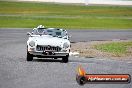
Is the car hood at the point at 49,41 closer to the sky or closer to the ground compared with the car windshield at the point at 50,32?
closer to the ground


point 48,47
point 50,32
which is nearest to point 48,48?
point 48,47

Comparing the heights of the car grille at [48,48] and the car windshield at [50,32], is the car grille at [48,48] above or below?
below

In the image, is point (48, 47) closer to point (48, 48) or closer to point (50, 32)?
point (48, 48)

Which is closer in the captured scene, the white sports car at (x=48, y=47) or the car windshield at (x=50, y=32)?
the white sports car at (x=48, y=47)

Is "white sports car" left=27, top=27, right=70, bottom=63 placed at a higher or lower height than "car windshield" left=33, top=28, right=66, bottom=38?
Answer: lower

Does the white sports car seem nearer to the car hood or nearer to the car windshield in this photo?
the car hood

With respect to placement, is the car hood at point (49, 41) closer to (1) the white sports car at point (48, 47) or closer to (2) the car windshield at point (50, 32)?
Answer: (1) the white sports car at point (48, 47)

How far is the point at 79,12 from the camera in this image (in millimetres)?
77312

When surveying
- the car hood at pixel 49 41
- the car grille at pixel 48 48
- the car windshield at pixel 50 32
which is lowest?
the car grille at pixel 48 48

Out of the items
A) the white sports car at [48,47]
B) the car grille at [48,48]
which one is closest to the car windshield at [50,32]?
the white sports car at [48,47]

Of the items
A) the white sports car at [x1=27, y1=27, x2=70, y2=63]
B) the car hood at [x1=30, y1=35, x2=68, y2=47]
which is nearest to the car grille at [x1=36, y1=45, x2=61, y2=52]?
the white sports car at [x1=27, y1=27, x2=70, y2=63]

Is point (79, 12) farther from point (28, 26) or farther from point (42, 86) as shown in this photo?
point (42, 86)

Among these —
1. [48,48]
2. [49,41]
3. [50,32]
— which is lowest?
[48,48]

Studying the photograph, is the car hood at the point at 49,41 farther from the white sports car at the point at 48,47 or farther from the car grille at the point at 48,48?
the car grille at the point at 48,48
